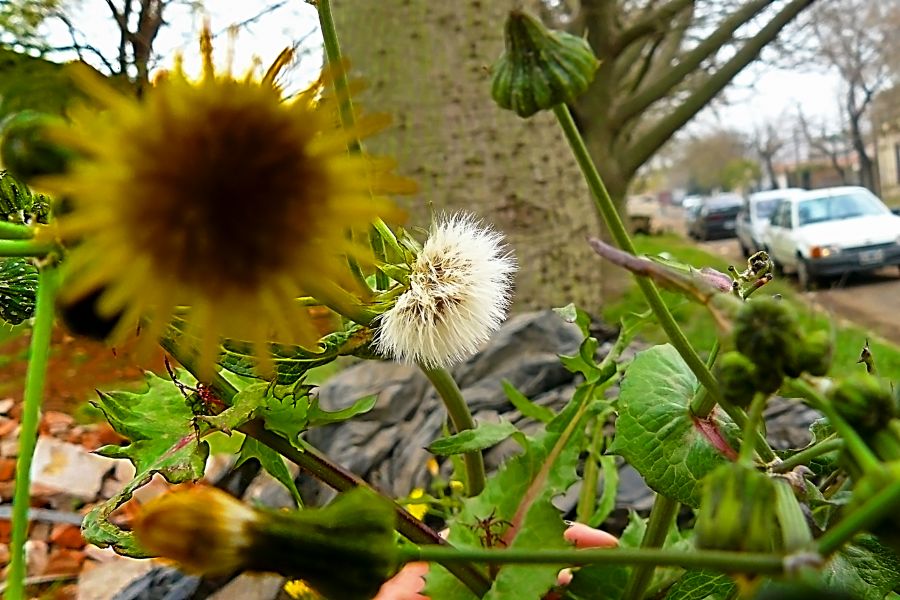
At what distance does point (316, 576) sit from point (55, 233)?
88mm

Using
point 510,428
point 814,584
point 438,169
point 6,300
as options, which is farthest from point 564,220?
point 814,584

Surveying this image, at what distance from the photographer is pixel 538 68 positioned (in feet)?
0.82

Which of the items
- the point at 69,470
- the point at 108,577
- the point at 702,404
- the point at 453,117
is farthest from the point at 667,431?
the point at 69,470

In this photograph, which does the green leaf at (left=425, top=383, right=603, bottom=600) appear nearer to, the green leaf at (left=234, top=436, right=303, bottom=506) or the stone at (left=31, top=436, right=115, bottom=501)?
the green leaf at (left=234, top=436, right=303, bottom=506)

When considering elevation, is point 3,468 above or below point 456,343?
below

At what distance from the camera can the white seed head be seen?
0.27 m

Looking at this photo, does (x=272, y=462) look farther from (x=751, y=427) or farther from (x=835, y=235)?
(x=835, y=235)

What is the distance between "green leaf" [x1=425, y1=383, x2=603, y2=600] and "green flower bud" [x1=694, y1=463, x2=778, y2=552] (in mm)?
175

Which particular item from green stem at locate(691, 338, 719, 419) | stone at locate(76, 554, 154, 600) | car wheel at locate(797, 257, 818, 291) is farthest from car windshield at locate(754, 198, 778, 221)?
green stem at locate(691, 338, 719, 419)

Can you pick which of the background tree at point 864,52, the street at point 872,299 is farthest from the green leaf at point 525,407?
the background tree at point 864,52

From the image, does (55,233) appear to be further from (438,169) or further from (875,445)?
(438,169)

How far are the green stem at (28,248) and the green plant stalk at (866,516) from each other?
157mm

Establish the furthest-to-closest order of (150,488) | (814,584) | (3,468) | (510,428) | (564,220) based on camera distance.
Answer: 1. (564,220)
2. (3,468)
3. (150,488)
4. (510,428)
5. (814,584)

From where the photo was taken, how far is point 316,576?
0.56 feet
